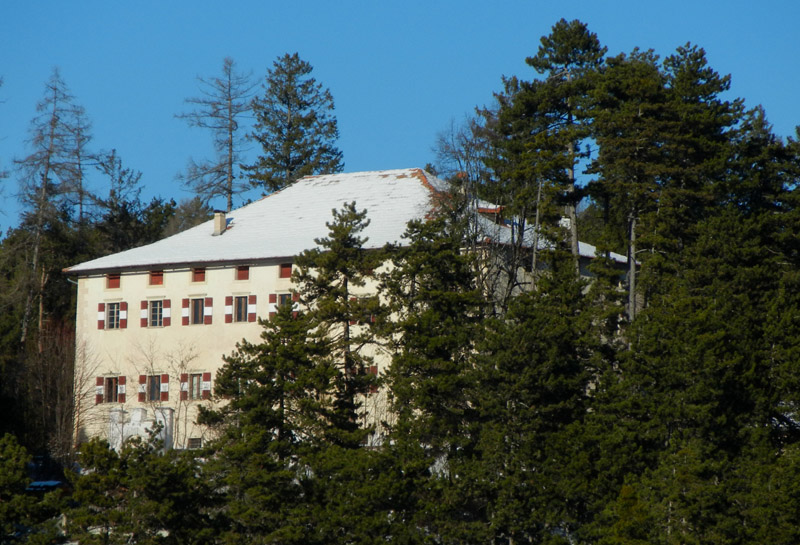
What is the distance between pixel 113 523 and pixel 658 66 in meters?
26.9

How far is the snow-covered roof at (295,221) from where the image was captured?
46.2 m

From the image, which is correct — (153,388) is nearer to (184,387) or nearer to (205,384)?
(184,387)

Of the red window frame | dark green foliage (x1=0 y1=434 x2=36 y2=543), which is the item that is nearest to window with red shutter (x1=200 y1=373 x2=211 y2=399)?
the red window frame

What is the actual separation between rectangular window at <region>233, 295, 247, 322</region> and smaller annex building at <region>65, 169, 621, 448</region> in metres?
0.04

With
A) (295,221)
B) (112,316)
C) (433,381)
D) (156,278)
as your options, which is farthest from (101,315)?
(433,381)

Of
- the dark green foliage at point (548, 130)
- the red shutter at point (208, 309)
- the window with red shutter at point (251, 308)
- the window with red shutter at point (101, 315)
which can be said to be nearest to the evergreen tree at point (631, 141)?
the dark green foliage at point (548, 130)

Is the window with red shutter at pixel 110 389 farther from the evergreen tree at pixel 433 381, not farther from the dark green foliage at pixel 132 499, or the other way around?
the dark green foliage at pixel 132 499

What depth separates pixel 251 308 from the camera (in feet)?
152

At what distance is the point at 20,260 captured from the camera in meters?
51.8

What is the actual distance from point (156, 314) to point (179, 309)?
0.95 meters

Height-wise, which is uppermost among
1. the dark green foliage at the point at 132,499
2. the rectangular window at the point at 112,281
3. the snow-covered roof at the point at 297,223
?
the snow-covered roof at the point at 297,223

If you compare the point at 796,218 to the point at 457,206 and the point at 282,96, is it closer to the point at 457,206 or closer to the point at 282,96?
the point at 457,206

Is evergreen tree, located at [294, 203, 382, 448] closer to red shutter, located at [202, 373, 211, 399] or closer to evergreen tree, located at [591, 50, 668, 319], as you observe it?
evergreen tree, located at [591, 50, 668, 319]

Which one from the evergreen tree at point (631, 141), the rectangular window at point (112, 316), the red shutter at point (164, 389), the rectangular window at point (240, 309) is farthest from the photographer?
the rectangular window at point (112, 316)
